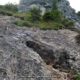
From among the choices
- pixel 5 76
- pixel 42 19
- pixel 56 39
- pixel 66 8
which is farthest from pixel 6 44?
pixel 66 8

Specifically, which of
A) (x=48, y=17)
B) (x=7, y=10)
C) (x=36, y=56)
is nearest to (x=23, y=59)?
(x=36, y=56)

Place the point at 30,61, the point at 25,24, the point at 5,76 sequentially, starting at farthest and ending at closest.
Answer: the point at 25,24 → the point at 30,61 → the point at 5,76

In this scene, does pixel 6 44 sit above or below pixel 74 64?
above

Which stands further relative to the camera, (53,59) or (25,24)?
(25,24)

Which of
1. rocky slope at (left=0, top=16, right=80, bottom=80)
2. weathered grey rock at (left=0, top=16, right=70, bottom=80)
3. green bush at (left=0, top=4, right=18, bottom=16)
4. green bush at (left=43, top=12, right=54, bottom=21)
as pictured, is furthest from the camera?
green bush at (left=0, top=4, right=18, bottom=16)

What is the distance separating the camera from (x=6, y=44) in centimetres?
1020

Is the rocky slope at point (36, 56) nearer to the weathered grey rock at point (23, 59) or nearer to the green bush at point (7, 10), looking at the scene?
the weathered grey rock at point (23, 59)

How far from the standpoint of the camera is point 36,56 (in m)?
10.5

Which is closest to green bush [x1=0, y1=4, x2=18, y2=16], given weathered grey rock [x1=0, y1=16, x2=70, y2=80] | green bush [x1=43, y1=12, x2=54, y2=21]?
green bush [x1=43, y1=12, x2=54, y2=21]

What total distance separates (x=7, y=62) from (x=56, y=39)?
4682 mm

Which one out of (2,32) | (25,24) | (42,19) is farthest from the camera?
(42,19)

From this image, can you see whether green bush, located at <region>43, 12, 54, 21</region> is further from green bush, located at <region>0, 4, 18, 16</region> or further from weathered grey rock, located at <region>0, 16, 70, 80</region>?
weathered grey rock, located at <region>0, 16, 70, 80</region>

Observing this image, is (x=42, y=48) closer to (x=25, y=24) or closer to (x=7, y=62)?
(x=7, y=62)

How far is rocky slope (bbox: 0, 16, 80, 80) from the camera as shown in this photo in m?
9.25
